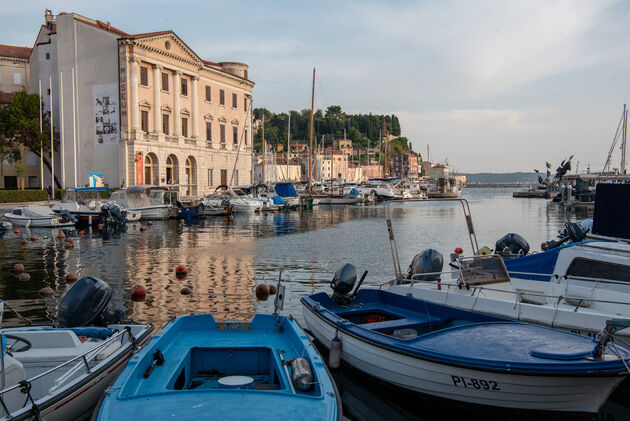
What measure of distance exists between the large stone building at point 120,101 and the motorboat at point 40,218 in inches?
468

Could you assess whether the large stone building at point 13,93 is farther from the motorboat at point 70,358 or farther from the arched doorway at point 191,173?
the motorboat at point 70,358

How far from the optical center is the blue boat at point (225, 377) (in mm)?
5410

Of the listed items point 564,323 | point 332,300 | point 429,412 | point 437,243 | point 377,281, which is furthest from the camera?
point 437,243

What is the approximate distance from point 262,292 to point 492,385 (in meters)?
8.67

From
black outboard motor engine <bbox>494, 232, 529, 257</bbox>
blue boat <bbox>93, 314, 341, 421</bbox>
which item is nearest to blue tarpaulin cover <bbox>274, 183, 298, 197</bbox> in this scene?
black outboard motor engine <bbox>494, 232, 529, 257</bbox>

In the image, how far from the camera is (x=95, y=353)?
739 centimetres

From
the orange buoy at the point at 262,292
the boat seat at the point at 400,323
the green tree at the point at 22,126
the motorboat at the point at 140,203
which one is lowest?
the orange buoy at the point at 262,292

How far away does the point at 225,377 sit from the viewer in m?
6.69

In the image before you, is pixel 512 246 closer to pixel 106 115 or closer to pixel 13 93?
pixel 106 115

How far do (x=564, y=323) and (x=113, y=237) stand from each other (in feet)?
81.5

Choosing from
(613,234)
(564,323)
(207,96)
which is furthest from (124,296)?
(207,96)

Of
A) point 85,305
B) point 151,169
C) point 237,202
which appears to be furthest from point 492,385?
point 151,169

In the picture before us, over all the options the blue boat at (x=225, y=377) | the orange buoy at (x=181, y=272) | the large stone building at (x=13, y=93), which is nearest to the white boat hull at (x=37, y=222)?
the orange buoy at (x=181, y=272)

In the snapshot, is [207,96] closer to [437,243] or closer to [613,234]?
[437,243]
